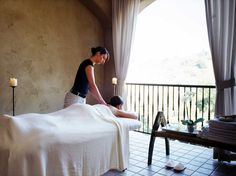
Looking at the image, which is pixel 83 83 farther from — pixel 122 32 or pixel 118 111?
pixel 122 32

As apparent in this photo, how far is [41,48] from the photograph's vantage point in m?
3.38

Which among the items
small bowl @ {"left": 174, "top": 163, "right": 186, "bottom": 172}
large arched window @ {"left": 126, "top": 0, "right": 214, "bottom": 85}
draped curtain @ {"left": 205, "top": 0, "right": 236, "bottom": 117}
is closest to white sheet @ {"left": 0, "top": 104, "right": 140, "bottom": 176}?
small bowl @ {"left": 174, "top": 163, "right": 186, "bottom": 172}

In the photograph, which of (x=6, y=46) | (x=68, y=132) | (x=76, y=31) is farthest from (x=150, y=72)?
(x=68, y=132)

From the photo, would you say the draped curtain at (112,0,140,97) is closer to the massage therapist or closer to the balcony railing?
the balcony railing

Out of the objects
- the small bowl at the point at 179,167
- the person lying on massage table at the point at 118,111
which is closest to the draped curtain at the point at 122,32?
the person lying on massage table at the point at 118,111

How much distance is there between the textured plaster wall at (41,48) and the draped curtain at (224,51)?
2.28 meters

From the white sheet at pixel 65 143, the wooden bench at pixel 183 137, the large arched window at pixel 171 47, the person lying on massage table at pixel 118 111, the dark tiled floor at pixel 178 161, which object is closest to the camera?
the white sheet at pixel 65 143

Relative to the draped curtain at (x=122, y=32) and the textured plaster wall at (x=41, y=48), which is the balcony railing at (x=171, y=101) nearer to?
the draped curtain at (x=122, y=32)

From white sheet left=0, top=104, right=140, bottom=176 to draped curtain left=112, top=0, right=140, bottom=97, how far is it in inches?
73.1

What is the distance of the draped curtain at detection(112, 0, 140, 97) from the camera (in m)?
3.54

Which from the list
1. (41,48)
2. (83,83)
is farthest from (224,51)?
(41,48)

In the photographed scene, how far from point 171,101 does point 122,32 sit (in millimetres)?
1479

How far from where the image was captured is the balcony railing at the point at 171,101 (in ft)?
10.2

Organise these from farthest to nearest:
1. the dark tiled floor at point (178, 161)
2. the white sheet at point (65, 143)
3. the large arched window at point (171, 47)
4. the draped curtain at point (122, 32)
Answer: the large arched window at point (171, 47)
the draped curtain at point (122, 32)
the dark tiled floor at point (178, 161)
the white sheet at point (65, 143)
